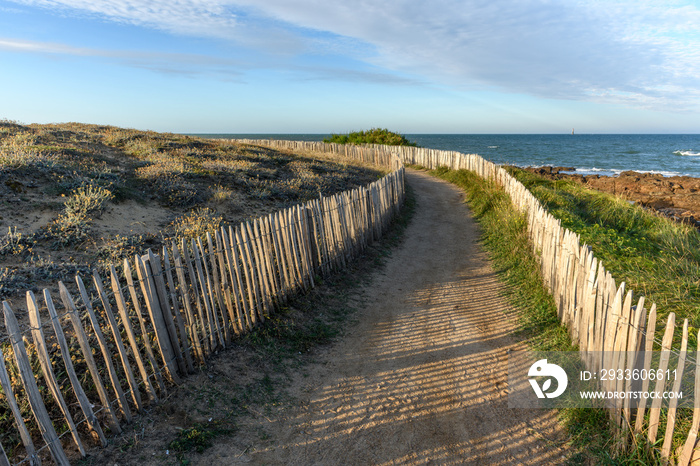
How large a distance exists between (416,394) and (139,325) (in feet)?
11.4

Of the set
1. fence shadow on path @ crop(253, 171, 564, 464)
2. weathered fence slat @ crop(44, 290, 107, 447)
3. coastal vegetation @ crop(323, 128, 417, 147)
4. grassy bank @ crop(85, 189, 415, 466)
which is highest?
coastal vegetation @ crop(323, 128, 417, 147)

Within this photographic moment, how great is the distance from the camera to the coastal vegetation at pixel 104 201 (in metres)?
6.38

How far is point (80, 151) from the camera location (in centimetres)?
1270

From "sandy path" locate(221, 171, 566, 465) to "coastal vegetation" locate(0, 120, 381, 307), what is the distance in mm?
3812

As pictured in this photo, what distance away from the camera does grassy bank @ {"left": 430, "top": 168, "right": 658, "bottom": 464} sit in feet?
11.6

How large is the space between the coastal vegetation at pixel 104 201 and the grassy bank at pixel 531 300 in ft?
17.6

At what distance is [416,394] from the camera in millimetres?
4539

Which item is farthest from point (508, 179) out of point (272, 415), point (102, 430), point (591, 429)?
point (102, 430)

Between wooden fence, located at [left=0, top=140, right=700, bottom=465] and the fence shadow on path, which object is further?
the fence shadow on path

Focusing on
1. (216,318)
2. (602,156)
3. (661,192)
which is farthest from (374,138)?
(602,156)

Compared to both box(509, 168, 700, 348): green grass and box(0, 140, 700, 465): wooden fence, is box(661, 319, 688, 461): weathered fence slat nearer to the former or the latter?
box(0, 140, 700, 465): wooden fence

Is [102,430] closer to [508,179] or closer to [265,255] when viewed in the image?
[265,255]

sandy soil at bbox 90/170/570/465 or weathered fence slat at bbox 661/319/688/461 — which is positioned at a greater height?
weathered fence slat at bbox 661/319/688/461

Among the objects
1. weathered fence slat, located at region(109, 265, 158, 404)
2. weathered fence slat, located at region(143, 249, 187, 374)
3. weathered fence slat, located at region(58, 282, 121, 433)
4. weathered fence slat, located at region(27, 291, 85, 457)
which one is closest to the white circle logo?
weathered fence slat, located at region(143, 249, 187, 374)
